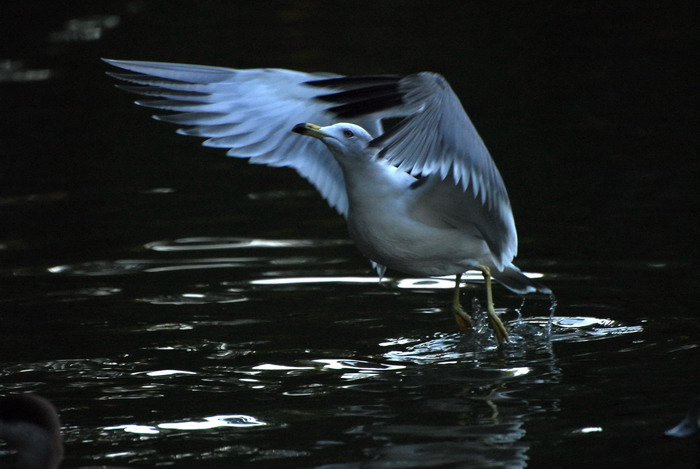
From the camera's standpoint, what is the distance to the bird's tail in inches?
296

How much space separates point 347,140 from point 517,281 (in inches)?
61.2

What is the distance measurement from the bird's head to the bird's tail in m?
1.31

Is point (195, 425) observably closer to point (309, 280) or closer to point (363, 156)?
point (363, 156)

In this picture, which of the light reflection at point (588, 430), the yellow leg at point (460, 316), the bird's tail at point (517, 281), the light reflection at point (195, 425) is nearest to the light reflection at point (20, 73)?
the bird's tail at point (517, 281)

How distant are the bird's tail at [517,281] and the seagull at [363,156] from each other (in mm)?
114

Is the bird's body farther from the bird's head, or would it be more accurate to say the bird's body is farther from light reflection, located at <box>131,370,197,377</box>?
light reflection, located at <box>131,370,197,377</box>

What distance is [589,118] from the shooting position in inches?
504

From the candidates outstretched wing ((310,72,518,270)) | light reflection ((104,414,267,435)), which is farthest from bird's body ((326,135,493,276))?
light reflection ((104,414,267,435))

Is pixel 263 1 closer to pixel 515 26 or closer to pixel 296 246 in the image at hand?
pixel 515 26

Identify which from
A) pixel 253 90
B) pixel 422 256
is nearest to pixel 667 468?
pixel 422 256

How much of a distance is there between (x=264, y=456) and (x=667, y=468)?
1631 millimetres

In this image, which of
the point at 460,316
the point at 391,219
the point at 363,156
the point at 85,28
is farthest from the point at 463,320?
the point at 85,28

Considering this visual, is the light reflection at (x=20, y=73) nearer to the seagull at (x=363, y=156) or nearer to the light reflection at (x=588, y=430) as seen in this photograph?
the seagull at (x=363, y=156)

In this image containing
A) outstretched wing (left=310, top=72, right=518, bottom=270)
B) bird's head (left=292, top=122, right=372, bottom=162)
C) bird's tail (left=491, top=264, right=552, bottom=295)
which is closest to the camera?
outstretched wing (left=310, top=72, right=518, bottom=270)
